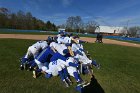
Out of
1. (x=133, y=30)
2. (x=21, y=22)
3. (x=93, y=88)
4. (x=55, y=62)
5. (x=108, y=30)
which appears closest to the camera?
(x=93, y=88)

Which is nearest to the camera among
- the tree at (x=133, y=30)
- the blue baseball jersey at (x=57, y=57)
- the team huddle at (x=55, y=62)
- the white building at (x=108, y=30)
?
the team huddle at (x=55, y=62)

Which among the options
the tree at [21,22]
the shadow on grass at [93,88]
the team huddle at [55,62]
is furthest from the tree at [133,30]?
the shadow on grass at [93,88]

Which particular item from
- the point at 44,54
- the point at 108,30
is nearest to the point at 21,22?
the point at 108,30

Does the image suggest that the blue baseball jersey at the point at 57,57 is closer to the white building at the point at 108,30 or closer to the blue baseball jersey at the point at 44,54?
the blue baseball jersey at the point at 44,54

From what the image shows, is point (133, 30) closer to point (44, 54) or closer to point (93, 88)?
point (44, 54)

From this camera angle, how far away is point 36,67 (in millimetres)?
9742

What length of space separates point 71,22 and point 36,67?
102 metres

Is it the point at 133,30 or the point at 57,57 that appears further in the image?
the point at 133,30

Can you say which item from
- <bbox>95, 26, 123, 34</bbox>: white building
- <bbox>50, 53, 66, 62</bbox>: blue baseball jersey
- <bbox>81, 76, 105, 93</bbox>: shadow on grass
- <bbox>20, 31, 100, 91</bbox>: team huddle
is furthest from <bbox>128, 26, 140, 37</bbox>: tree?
<bbox>50, 53, 66, 62</bbox>: blue baseball jersey

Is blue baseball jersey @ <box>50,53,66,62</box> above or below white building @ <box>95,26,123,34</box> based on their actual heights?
above

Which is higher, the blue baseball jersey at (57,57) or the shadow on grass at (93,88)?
the blue baseball jersey at (57,57)

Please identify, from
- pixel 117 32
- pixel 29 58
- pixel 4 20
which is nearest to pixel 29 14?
pixel 4 20

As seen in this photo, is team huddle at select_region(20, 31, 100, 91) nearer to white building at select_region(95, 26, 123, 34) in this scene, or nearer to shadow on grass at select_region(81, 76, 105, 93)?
shadow on grass at select_region(81, 76, 105, 93)

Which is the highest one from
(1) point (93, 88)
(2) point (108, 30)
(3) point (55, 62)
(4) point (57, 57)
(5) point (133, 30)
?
(4) point (57, 57)
